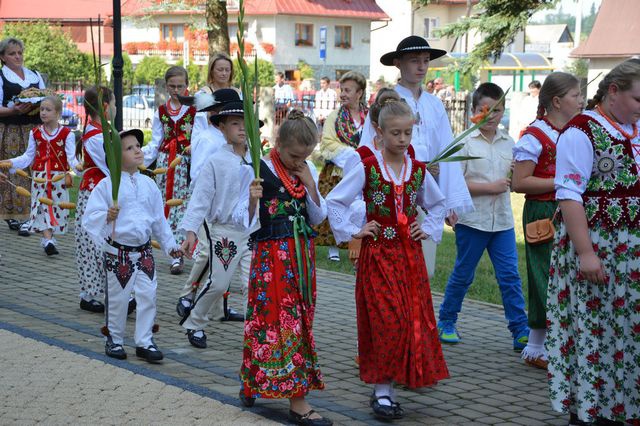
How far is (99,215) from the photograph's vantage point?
6.97m

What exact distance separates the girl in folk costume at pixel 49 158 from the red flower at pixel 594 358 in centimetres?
679

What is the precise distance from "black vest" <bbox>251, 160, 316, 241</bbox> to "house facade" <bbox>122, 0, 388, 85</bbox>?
173 ft

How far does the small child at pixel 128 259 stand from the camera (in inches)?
278

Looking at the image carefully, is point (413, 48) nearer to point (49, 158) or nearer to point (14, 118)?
point (49, 158)

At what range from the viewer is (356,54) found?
69.0m

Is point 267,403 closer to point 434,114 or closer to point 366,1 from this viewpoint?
point 434,114

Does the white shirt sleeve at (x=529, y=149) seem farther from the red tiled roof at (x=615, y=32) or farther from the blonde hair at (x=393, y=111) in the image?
the red tiled roof at (x=615, y=32)

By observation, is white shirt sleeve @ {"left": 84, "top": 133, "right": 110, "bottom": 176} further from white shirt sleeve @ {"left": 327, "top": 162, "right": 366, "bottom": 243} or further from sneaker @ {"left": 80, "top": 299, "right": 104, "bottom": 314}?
white shirt sleeve @ {"left": 327, "top": 162, "right": 366, "bottom": 243}

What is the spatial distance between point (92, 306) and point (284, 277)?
11.0 feet

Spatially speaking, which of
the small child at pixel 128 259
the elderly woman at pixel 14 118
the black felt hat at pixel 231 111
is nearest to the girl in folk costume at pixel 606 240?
the black felt hat at pixel 231 111

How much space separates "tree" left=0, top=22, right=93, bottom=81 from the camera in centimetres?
4391

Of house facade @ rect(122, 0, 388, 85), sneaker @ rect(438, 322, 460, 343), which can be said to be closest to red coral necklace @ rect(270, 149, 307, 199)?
sneaker @ rect(438, 322, 460, 343)

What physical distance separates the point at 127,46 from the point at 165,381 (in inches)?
2356

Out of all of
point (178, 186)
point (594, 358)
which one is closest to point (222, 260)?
point (594, 358)
